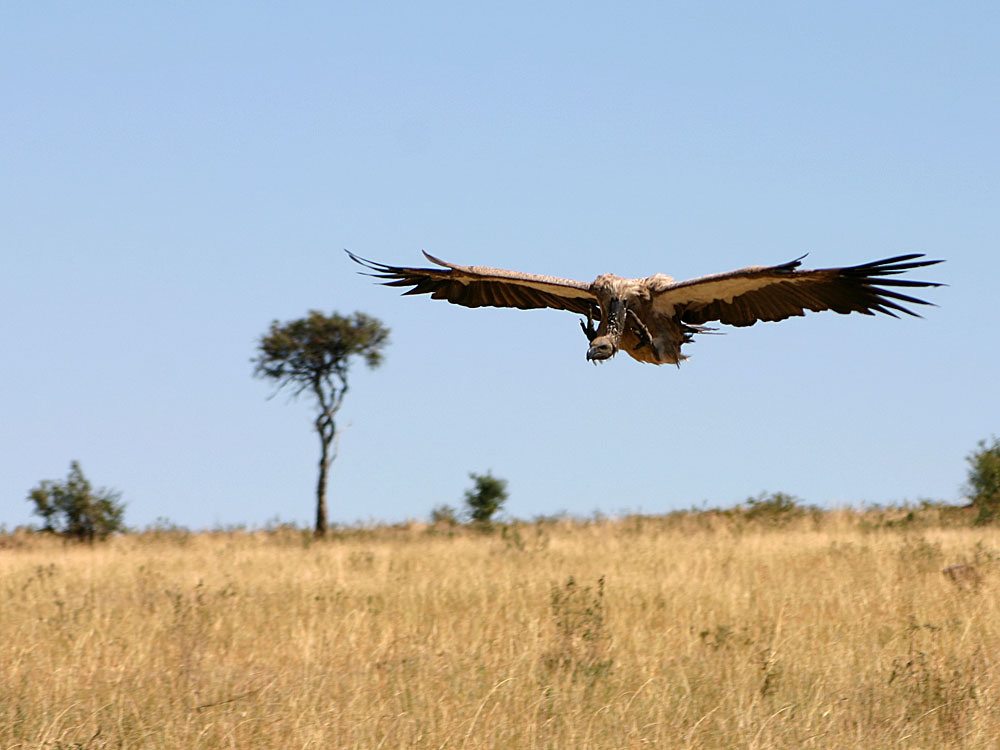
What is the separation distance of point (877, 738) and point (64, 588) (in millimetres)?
Answer: 9379

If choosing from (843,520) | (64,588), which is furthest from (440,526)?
(64,588)

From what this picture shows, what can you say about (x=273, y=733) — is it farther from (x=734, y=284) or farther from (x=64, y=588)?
(x=64, y=588)

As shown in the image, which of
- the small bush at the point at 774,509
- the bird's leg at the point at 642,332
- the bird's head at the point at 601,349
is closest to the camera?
the bird's head at the point at 601,349

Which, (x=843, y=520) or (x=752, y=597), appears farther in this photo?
(x=843, y=520)

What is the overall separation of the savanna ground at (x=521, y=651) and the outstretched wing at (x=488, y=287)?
2.33 metres

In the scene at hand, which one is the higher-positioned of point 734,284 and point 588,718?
point 734,284

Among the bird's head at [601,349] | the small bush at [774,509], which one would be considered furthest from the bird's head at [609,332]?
the small bush at [774,509]

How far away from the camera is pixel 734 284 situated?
234 inches

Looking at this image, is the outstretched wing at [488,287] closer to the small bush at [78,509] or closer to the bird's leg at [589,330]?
the bird's leg at [589,330]

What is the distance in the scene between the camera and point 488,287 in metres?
7.54

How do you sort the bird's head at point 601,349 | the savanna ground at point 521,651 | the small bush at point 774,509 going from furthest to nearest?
the small bush at point 774,509 < the savanna ground at point 521,651 < the bird's head at point 601,349

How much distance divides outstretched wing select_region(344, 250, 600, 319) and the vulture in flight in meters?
0.01

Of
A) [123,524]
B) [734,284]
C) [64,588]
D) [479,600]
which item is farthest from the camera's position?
[123,524]

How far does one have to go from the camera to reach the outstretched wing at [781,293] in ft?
19.3
